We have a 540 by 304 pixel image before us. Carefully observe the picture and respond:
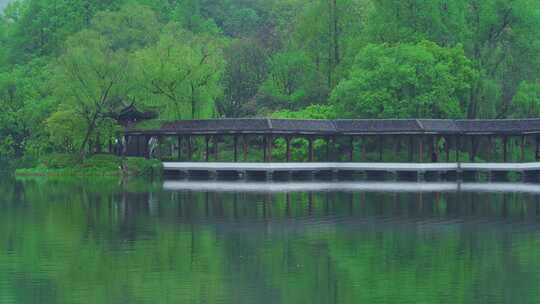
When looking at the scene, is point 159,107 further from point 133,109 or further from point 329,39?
point 329,39

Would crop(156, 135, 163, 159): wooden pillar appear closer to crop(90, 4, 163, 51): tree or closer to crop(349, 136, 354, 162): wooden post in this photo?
crop(349, 136, 354, 162): wooden post

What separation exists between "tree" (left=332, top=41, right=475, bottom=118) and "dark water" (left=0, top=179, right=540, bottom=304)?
22.4 metres

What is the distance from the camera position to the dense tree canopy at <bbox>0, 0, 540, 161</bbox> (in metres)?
65.9

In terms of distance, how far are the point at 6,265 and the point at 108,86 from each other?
4051 cm

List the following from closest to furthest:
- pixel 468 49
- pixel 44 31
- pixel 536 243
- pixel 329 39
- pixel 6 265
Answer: pixel 6 265 < pixel 536 243 < pixel 468 49 < pixel 329 39 < pixel 44 31

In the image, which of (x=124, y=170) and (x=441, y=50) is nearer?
(x=124, y=170)

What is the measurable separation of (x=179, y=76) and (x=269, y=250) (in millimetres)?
41098

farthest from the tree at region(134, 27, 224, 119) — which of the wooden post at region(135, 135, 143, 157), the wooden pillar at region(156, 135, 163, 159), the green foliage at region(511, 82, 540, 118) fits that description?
the green foliage at region(511, 82, 540, 118)

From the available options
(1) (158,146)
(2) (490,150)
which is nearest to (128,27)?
(1) (158,146)

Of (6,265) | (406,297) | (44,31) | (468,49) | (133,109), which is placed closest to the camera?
(406,297)

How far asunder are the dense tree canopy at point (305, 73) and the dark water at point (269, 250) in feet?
70.7

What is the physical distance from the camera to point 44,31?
91688 mm

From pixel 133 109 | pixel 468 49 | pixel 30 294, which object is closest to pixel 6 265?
pixel 30 294

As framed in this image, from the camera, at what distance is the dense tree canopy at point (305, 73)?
65.9m
